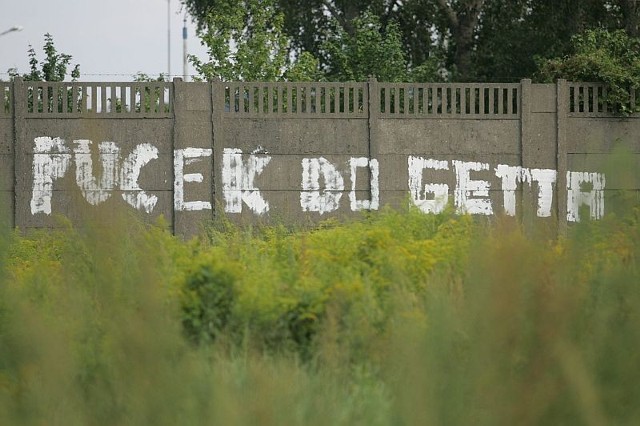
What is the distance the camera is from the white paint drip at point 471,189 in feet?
43.9

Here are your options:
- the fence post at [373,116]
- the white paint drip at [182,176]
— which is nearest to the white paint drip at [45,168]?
the white paint drip at [182,176]

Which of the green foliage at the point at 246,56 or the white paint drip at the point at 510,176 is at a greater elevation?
the green foliage at the point at 246,56

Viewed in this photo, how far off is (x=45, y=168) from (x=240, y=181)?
2.23m

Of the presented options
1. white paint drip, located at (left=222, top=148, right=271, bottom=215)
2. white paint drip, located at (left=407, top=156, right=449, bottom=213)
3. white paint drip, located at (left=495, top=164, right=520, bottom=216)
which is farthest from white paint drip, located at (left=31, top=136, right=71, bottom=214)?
white paint drip, located at (left=495, top=164, right=520, bottom=216)

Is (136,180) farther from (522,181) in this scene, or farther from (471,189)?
(522,181)

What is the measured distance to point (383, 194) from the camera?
1323cm

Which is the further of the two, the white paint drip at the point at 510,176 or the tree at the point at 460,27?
the tree at the point at 460,27

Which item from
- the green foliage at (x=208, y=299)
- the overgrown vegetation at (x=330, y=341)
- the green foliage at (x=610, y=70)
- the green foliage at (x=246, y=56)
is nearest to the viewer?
the overgrown vegetation at (x=330, y=341)

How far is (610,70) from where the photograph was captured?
13922mm

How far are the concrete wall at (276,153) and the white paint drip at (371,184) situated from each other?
0.5 inches

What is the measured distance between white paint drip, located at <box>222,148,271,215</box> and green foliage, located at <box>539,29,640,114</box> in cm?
419

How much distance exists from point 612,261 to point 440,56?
24512mm

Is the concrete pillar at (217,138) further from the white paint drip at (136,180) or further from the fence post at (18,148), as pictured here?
the fence post at (18,148)

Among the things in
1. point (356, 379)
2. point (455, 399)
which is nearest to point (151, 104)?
point (356, 379)
